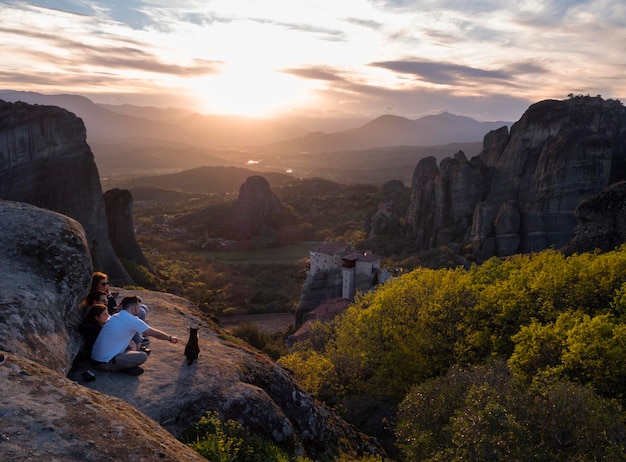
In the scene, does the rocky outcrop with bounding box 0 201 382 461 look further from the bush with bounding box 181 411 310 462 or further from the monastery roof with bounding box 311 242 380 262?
the monastery roof with bounding box 311 242 380 262

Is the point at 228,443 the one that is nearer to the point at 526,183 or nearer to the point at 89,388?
the point at 89,388

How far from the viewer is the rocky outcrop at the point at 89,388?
25.3ft

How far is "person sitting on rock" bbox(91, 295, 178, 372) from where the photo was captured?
42.5 ft

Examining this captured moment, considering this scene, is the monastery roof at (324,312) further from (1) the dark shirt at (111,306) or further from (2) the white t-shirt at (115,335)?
(2) the white t-shirt at (115,335)

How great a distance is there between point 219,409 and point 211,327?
8609mm

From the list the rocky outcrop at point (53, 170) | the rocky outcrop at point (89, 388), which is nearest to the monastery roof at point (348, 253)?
the rocky outcrop at point (53, 170)

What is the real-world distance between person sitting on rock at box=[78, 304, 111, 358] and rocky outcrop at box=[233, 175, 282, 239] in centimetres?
11207

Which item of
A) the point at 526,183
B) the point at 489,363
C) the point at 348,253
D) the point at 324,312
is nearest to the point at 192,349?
the point at 489,363

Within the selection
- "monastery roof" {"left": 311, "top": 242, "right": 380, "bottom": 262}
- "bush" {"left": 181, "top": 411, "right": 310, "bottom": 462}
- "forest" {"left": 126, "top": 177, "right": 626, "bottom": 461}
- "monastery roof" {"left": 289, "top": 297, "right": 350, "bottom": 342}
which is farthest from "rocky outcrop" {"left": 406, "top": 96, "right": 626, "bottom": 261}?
"bush" {"left": 181, "top": 411, "right": 310, "bottom": 462}

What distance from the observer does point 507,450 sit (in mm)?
12414

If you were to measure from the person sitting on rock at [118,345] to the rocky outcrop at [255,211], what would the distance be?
112736mm

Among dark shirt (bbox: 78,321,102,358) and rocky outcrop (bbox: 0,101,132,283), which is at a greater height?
rocky outcrop (bbox: 0,101,132,283)

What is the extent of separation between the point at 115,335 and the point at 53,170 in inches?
2224

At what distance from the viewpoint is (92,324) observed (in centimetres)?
1364
